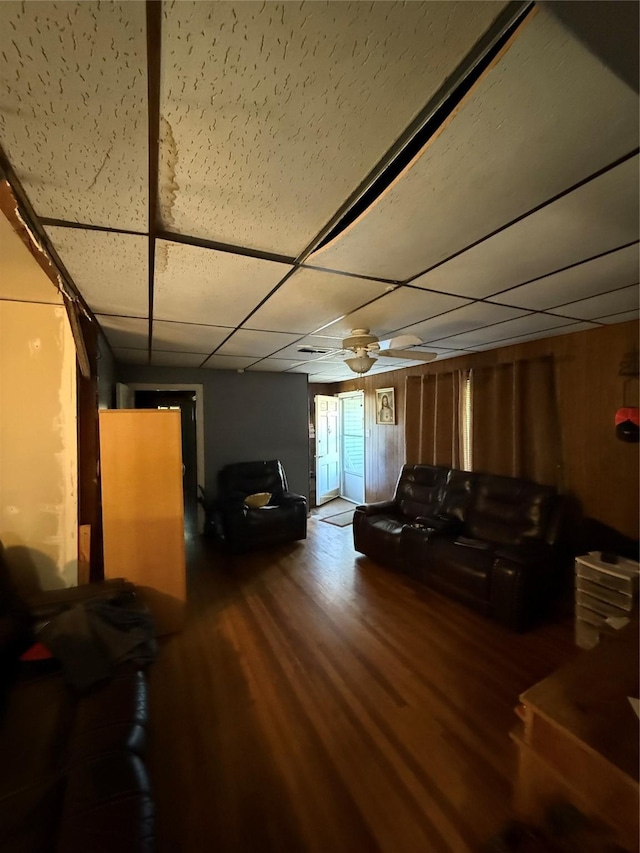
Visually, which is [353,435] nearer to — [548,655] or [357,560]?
[357,560]

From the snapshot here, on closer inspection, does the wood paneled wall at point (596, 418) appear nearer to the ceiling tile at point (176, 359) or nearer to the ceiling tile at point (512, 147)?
the ceiling tile at point (512, 147)

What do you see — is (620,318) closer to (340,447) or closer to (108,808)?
(108,808)

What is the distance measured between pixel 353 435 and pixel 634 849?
18.4 ft

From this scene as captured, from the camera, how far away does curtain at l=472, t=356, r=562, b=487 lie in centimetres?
307

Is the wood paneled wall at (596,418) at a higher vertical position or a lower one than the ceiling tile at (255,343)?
lower

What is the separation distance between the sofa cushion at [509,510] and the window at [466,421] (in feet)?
1.54

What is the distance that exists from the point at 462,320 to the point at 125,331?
8.46 ft

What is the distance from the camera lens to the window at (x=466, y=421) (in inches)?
149

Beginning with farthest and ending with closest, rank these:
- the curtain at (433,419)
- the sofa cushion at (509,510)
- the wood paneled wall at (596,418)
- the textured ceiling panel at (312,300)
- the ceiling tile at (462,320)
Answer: the curtain at (433,419) < the sofa cushion at (509,510) < the wood paneled wall at (596,418) < the ceiling tile at (462,320) < the textured ceiling panel at (312,300)

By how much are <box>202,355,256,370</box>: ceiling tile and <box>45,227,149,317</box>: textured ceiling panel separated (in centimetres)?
178

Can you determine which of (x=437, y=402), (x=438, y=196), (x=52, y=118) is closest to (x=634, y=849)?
(x=438, y=196)

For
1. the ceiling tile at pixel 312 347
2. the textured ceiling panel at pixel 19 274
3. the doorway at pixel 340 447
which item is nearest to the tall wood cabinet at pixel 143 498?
the textured ceiling panel at pixel 19 274

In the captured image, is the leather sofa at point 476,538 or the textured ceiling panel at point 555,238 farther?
the leather sofa at point 476,538

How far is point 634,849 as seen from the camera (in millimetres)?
833
